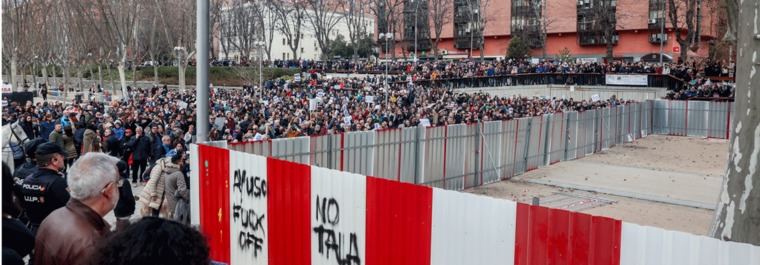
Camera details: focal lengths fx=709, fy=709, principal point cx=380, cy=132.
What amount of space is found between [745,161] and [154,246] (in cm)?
667

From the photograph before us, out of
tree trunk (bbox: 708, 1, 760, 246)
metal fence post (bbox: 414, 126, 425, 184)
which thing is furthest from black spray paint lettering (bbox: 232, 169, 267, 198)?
metal fence post (bbox: 414, 126, 425, 184)

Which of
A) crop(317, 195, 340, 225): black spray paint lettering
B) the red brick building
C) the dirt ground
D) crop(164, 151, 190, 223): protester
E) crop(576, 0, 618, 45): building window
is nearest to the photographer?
crop(317, 195, 340, 225): black spray paint lettering

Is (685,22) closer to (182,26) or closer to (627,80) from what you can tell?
(627,80)

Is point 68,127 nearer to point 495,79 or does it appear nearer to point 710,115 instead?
point 710,115

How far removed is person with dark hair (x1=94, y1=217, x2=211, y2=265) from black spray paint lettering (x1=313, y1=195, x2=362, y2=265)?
447 centimetres

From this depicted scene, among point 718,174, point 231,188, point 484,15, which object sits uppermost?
point 484,15

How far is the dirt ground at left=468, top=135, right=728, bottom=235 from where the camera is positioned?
13320mm

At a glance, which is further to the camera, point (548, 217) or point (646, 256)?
point (548, 217)

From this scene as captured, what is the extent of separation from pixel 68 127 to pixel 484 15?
7557cm

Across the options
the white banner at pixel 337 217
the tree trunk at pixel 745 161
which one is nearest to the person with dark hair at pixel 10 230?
the white banner at pixel 337 217

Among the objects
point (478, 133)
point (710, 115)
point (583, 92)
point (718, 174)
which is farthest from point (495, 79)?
point (478, 133)

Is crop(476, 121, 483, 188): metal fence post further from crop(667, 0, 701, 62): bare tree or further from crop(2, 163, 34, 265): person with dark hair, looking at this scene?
crop(667, 0, 701, 62): bare tree

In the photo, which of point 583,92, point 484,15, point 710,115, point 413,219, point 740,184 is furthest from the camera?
point 484,15

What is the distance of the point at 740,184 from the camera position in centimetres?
719
